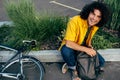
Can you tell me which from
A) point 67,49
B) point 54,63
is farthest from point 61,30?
point 67,49

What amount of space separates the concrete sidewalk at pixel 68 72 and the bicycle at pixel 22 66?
283mm

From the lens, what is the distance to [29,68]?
5246 millimetres

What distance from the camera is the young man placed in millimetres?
4395

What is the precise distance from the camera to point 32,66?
16.7 feet

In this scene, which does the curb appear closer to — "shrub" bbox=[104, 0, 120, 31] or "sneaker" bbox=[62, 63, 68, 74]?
"sneaker" bbox=[62, 63, 68, 74]

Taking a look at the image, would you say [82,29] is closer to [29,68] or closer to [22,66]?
[22,66]

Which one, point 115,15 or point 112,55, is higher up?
point 115,15

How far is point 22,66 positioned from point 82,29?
4.01 ft

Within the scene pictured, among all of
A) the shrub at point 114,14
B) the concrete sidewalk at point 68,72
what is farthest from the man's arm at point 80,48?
the shrub at point 114,14

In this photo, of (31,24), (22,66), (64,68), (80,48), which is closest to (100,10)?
(80,48)

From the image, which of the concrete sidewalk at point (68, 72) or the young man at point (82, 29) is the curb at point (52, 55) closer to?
the concrete sidewalk at point (68, 72)

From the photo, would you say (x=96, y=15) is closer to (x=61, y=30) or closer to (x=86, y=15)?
(x=86, y=15)

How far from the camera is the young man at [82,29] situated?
173 inches

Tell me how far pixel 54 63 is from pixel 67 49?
829 mm
